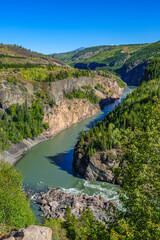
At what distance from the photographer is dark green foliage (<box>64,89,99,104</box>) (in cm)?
11435

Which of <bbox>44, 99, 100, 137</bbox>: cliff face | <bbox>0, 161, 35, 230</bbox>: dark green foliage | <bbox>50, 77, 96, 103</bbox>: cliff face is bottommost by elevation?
<bbox>0, 161, 35, 230</bbox>: dark green foliage

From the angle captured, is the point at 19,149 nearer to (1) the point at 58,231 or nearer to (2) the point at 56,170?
(2) the point at 56,170

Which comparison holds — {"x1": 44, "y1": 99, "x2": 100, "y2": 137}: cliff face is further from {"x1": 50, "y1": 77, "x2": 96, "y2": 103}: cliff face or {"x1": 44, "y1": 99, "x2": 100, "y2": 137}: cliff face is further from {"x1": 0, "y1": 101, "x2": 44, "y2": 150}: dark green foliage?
{"x1": 0, "y1": 101, "x2": 44, "y2": 150}: dark green foliage

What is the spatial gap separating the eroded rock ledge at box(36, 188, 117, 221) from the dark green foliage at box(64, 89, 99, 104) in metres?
71.5

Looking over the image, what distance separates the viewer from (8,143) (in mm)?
70562

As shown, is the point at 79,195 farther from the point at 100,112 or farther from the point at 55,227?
the point at 100,112

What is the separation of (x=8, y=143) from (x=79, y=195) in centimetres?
3560

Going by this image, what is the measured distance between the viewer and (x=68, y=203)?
43781 millimetres

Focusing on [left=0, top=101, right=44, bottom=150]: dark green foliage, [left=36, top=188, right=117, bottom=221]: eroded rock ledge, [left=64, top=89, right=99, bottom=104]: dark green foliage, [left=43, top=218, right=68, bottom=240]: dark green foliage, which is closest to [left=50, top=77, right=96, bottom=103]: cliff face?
[left=64, top=89, right=99, bottom=104]: dark green foliage

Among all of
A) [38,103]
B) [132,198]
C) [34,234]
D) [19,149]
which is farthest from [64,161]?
[132,198]

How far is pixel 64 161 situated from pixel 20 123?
26529mm

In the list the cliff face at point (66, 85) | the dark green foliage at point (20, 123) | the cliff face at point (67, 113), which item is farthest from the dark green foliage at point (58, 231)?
the cliff face at point (66, 85)

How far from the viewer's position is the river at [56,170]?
51206mm

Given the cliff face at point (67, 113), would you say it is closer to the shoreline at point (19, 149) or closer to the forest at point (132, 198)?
the shoreline at point (19, 149)
